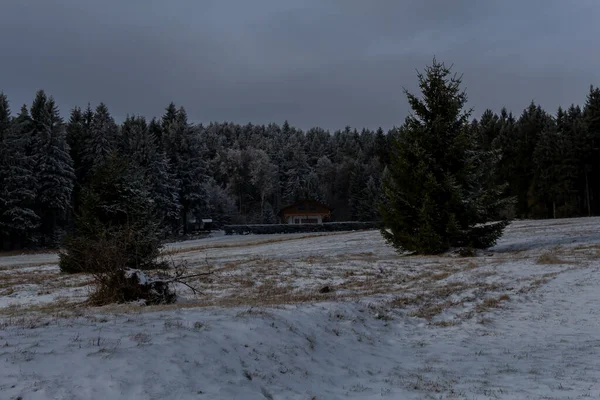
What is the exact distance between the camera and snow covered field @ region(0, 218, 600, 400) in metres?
5.20

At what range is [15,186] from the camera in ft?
164

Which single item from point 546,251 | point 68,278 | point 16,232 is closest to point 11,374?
point 68,278

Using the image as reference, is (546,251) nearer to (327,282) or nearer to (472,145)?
(472,145)

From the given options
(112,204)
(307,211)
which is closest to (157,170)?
(307,211)

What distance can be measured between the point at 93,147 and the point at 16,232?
50.2 feet

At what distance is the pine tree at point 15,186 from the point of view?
4844 cm

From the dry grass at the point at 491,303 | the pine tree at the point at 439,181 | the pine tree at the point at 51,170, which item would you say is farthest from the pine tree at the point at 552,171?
the pine tree at the point at 51,170

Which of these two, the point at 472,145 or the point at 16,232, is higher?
the point at 472,145

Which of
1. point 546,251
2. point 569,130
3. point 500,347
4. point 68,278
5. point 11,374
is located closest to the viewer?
point 11,374

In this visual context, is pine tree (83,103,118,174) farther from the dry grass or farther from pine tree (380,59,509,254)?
the dry grass

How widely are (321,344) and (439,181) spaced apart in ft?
56.1

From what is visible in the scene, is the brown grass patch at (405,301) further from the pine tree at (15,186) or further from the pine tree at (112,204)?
the pine tree at (15,186)

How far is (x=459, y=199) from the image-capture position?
21.9 m

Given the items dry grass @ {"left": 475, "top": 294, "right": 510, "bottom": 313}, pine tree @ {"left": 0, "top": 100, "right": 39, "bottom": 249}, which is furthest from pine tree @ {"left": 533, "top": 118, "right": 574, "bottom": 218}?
pine tree @ {"left": 0, "top": 100, "right": 39, "bottom": 249}
